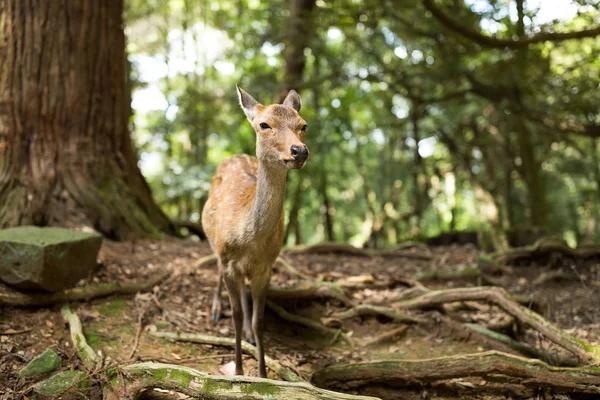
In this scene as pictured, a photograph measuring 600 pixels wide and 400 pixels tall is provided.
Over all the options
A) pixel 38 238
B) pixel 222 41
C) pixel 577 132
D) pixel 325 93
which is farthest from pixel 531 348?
pixel 222 41

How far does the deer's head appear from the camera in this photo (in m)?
3.16

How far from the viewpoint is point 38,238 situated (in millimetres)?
4145

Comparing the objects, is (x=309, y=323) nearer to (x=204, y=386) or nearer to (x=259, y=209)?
(x=259, y=209)

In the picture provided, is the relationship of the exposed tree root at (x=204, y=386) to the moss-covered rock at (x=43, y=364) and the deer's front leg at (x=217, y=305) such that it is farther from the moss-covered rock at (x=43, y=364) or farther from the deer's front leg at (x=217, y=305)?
the deer's front leg at (x=217, y=305)

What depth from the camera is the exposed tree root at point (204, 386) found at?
9.71 ft

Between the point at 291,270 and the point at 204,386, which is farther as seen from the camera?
the point at 291,270

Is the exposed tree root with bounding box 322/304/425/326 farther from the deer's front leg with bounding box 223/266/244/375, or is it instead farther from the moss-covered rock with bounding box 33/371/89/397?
the moss-covered rock with bounding box 33/371/89/397

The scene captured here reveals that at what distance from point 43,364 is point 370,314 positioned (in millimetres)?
2983

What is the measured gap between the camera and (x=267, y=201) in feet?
11.5

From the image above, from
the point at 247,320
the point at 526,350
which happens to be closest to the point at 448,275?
the point at 526,350

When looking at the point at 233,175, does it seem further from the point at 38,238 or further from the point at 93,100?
the point at 93,100

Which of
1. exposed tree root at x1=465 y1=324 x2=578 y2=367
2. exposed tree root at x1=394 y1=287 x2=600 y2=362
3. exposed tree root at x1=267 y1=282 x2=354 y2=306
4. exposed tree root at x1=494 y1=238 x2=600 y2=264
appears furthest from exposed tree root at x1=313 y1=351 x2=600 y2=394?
exposed tree root at x1=494 y1=238 x2=600 y2=264

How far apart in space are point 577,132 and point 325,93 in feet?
17.5

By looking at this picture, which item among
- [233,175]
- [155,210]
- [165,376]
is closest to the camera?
[165,376]
